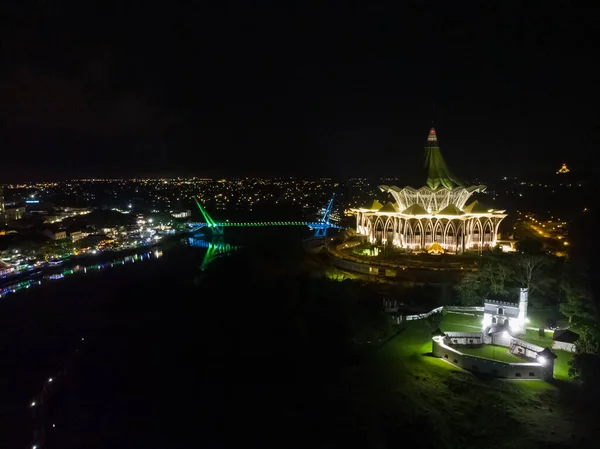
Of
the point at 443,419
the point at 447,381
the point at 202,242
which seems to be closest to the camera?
the point at 443,419

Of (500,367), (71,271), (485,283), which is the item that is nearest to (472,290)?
(485,283)

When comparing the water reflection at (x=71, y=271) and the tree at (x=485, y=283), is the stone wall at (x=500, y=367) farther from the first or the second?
the water reflection at (x=71, y=271)

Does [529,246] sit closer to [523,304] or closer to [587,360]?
[523,304]

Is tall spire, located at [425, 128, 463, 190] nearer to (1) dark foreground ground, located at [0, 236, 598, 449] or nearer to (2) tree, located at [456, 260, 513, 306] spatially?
(2) tree, located at [456, 260, 513, 306]

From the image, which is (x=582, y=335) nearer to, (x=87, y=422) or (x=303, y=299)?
(x=303, y=299)

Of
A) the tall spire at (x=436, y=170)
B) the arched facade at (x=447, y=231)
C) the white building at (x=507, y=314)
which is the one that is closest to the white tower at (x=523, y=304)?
the white building at (x=507, y=314)

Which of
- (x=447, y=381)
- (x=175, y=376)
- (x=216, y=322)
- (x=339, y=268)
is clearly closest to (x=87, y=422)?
(x=175, y=376)

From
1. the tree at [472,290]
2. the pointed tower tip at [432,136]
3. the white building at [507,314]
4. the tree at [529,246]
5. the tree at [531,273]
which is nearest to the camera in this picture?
the white building at [507,314]
